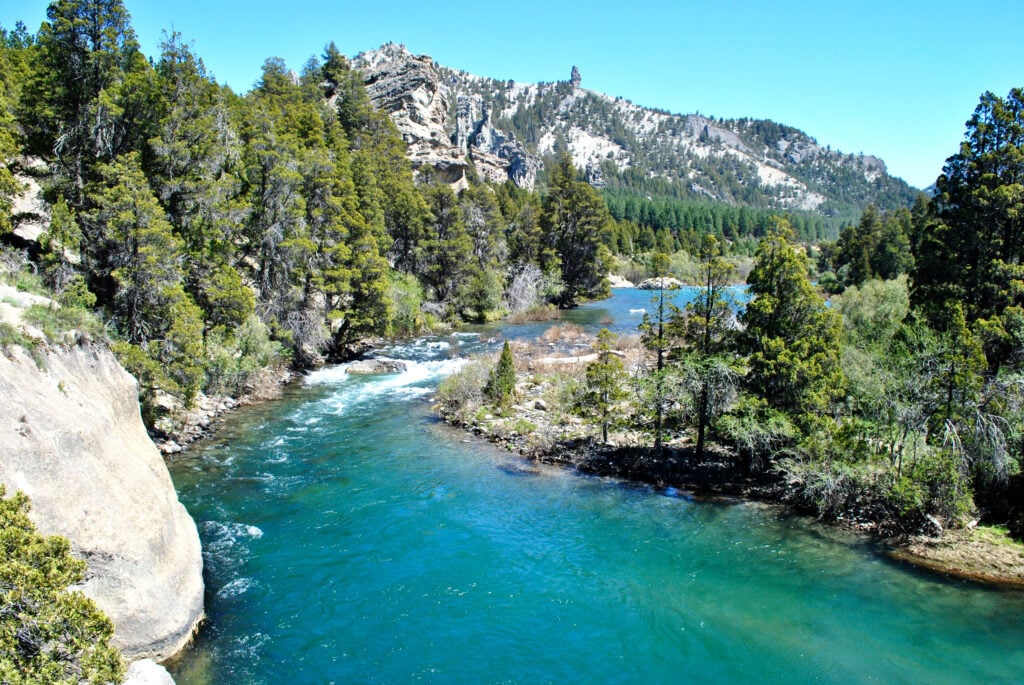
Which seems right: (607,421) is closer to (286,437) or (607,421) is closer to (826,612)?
(826,612)

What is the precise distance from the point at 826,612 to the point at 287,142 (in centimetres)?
3710

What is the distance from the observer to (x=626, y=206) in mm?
168500

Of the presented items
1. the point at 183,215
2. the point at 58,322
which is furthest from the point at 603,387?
the point at 183,215

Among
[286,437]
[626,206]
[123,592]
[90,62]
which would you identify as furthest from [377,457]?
[626,206]

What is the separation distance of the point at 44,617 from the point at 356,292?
1436 inches

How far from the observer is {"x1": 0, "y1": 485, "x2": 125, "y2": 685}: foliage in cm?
711

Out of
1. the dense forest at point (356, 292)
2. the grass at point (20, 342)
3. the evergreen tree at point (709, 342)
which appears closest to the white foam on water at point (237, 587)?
the grass at point (20, 342)

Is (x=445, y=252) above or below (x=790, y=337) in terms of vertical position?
above

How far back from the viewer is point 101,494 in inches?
475

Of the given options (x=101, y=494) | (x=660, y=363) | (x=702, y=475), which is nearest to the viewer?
(x=101, y=494)

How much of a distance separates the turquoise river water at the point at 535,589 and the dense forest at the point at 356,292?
3548 mm

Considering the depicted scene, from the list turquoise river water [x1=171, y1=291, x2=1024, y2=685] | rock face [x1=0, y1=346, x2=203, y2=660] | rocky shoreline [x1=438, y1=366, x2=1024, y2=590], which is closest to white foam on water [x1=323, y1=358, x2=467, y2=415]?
rocky shoreline [x1=438, y1=366, x2=1024, y2=590]

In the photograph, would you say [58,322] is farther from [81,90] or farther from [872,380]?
[872,380]

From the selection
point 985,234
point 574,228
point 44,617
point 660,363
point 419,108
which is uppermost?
point 419,108
